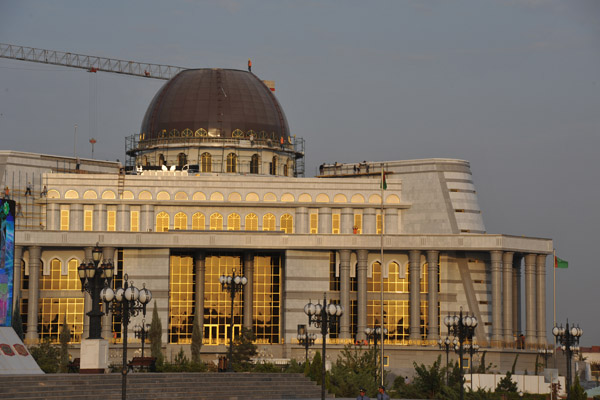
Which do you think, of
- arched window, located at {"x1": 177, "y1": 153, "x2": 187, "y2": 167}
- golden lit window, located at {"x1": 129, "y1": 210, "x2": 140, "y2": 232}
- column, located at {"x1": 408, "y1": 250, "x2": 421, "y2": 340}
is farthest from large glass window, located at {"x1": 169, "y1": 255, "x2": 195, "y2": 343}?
column, located at {"x1": 408, "y1": 250, "x2": 421, "y2": 340}

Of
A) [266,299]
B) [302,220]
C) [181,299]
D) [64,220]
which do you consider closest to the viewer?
[181,299]

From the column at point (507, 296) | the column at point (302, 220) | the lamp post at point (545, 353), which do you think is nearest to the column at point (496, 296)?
the column at point (507, 296)

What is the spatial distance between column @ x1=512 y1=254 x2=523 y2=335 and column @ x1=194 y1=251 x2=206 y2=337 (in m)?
27.9

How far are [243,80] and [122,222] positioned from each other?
68.4 feet

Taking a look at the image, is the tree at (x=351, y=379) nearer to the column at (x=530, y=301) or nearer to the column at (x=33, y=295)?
the column at (x=530, y=301)

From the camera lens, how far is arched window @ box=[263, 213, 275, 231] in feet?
405

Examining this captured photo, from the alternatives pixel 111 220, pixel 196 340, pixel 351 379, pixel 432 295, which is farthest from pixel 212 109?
pixel 351 379

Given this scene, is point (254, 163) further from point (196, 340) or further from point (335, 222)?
point (196, 340)

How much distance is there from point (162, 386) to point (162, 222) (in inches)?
2101

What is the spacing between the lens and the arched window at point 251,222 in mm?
123250

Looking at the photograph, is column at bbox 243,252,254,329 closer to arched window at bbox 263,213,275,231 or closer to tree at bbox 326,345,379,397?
arched window at bbox 263,213,275,231

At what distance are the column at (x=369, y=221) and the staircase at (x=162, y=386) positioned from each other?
47.0 m

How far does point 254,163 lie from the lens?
5108 inches

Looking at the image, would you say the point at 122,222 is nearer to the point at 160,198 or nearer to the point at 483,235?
the point at 160,198
